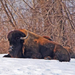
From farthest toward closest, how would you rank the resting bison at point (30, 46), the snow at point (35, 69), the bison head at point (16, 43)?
1. the bison head at point (16, 43)
2. the resting bison at point (30, 46)
3. the snow at point (35, 69)

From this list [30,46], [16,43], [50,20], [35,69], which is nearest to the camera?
[35,69]

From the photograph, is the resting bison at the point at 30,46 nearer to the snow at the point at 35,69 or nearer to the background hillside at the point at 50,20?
the snow at the point at 35,69

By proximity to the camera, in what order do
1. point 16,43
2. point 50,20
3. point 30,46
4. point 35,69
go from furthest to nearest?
point 50,20, point 16,43, point 30,46, point 35,69

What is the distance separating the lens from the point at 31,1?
12.6 metres

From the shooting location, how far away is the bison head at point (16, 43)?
18.0 feet

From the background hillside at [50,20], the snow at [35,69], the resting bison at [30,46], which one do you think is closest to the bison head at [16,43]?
the resting bison at [30,46]

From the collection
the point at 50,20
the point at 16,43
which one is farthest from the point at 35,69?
the point at 50,20

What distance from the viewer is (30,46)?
17.7 feet

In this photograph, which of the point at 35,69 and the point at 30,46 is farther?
the point at 30,46

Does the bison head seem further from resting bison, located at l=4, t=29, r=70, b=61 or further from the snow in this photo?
the snow

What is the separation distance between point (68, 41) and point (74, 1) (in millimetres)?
2363

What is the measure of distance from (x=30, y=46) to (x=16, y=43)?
0.46 metres

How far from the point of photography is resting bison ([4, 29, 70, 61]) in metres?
5.31

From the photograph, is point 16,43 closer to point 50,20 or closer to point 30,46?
point 30,46
